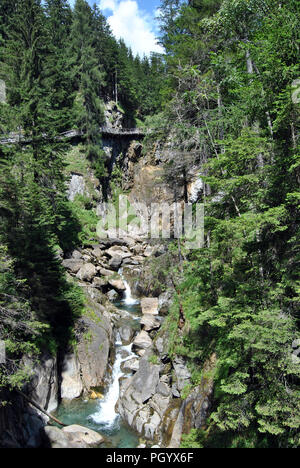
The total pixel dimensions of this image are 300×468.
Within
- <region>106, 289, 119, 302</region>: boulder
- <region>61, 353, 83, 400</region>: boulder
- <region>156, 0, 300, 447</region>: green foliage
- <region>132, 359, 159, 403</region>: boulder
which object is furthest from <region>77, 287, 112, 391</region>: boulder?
<region>106, 289, 119, 302</region>: boulder

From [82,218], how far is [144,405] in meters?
24.2

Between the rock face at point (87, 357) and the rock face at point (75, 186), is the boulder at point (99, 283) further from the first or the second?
the rock face at point (75, 186)

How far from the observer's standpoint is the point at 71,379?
14.2m

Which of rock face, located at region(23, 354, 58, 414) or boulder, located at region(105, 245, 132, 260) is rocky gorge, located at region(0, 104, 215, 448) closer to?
rock face, located at region(23, 354, 58, 414)

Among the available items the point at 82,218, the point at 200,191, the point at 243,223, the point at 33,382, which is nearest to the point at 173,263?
the point at 200,191

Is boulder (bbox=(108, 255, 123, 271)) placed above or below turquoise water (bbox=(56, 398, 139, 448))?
above

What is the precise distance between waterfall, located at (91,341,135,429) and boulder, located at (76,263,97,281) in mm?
7821

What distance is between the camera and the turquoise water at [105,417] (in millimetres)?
11125

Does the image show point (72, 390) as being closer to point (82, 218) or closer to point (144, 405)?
point (144, 405)

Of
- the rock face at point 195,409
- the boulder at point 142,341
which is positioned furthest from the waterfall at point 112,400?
the rock face at point 195,409

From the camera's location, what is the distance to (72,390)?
13.9 m

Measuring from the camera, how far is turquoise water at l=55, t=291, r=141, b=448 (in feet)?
36.5

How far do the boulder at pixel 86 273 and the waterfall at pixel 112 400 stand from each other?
25.7 feet
